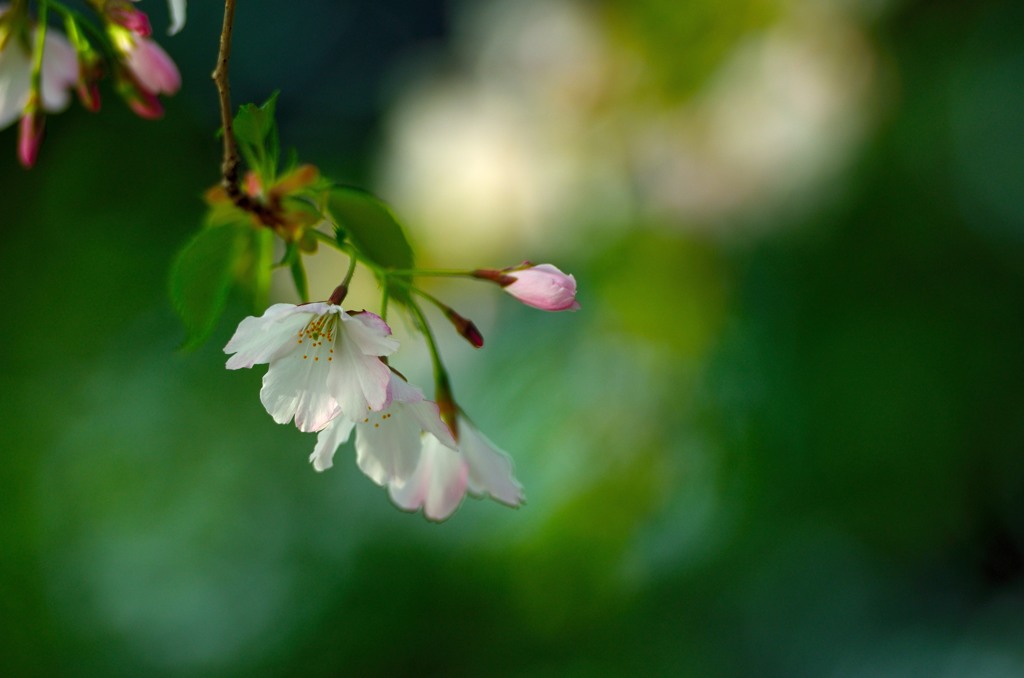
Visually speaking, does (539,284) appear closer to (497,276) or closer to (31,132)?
(497,276)

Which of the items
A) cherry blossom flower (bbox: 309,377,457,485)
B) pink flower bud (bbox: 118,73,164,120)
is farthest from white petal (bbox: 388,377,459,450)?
pink flower bud (bbox: 118,73,164,120)

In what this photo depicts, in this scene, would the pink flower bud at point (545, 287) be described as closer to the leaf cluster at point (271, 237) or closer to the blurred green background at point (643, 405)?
the leaf cluster at point (271, 237)

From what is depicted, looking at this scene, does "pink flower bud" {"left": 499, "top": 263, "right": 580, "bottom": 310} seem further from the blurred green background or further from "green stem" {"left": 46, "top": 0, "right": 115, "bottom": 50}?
the blurred green background

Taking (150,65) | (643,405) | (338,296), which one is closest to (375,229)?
(338,296)

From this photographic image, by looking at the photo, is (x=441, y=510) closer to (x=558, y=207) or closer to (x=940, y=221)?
(x=558, y=207)

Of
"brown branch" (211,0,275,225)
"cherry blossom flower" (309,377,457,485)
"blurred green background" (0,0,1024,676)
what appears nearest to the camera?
"brown branch" (211,0,275,225)

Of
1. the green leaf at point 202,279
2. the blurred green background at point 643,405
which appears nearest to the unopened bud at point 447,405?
the green leaf at point 202,279
